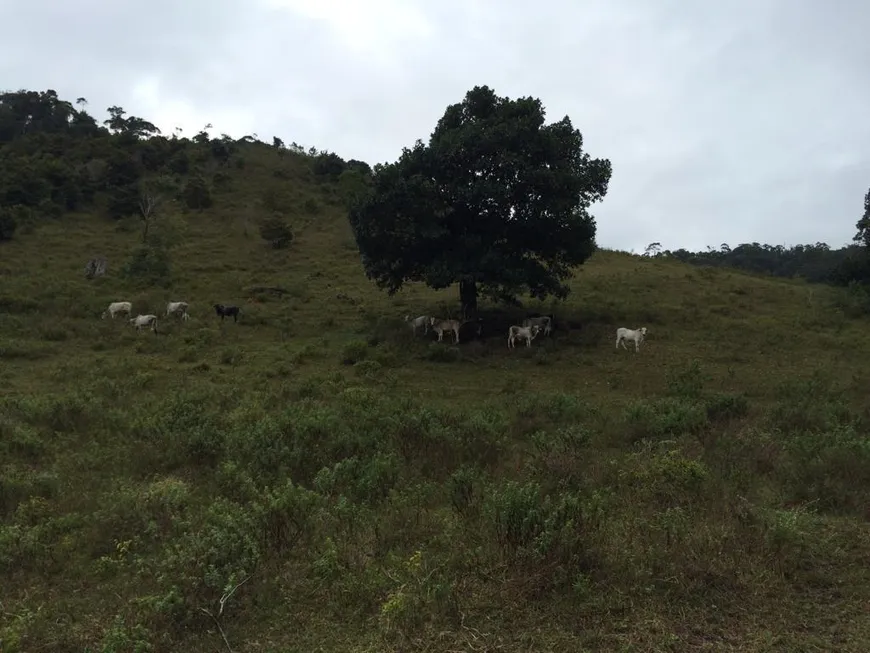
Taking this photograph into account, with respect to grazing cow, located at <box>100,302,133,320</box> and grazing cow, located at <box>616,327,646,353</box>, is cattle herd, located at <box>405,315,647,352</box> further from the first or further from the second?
A: grazing cow, located at <box>100,302,133,320</box>

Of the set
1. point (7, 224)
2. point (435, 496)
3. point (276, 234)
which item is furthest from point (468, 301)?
point (7, 224)

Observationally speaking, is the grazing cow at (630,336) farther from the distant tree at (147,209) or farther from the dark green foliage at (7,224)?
the dark green foliage at (7,224)

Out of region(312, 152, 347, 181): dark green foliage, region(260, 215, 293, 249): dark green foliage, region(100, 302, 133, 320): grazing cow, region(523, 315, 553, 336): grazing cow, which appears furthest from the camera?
region(312, 152, 347, 181): dark green foliage

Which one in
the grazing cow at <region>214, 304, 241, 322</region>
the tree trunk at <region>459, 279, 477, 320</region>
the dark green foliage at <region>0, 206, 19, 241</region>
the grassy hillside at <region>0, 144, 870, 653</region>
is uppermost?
the dark green foliage at <region>0, 206, 19, 241</region>

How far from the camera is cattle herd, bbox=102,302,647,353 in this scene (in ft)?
64.4

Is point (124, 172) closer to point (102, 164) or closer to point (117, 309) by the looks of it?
point (102, 164)

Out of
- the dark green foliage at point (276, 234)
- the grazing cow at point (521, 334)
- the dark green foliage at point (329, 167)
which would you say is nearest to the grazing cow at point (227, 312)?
the grazing cow at point (521, 334)

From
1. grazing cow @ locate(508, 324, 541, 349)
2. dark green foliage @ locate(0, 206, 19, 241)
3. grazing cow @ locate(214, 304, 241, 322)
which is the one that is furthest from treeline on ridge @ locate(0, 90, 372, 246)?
grazing cow @ locate(508, 324, 541, 349)

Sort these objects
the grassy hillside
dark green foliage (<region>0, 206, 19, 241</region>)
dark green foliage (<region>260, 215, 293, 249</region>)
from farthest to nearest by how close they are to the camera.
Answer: dark green foliage (<region>260, 215, 293, 249</region>) < dark green foliage (<region>0, 206, 19, 241</region>) < the grassy hillside

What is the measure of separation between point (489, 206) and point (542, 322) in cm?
436

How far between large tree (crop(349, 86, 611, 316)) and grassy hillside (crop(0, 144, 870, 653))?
2.84m

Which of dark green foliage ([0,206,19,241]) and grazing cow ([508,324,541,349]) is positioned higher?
dark green foliage ([0,206,19,241])

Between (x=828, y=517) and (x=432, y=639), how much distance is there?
15.6ft

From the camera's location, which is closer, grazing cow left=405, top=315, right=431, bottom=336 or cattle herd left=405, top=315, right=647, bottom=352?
cattle herd left=405, top=315, right=647, bottom=352
